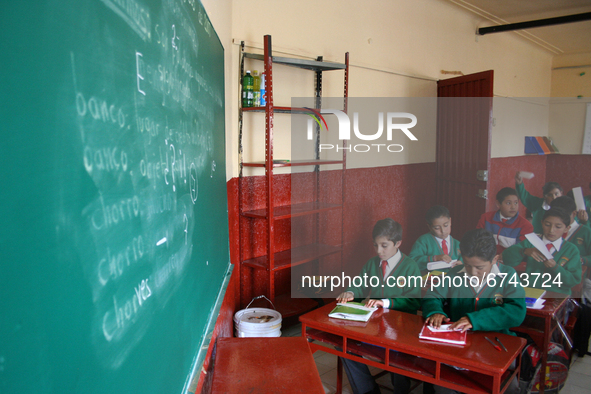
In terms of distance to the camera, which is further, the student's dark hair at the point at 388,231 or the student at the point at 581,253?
the student at the point at 581,253

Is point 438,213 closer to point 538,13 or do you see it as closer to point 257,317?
point 257,317

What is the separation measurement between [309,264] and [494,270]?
72.2 inches

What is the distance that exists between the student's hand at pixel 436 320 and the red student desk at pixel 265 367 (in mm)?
642

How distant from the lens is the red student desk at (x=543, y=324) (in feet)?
7.65

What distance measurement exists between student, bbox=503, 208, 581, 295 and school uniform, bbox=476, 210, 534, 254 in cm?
45

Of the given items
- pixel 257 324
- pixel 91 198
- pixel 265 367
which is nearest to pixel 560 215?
pixel 257 324

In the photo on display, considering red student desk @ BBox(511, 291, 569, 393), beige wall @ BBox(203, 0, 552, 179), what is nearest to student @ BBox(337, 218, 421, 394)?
red student desk @ BBox(511, 291, 569, 393)

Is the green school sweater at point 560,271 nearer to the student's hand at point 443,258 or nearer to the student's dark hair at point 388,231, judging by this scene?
the student's hand at point 443,258

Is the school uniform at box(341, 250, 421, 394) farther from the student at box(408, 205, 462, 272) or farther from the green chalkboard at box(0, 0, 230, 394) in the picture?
the green chalkboard at box(0, 0, 230, 394)

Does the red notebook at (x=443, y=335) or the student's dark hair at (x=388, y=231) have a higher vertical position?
the student's dark hair at (x=388, y=231)

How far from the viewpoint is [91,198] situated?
1.90ft

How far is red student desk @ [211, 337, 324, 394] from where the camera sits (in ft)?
4.67

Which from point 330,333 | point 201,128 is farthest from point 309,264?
point 201,128

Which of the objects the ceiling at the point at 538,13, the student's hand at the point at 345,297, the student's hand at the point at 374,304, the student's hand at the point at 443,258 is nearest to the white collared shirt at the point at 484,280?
the student's hand at the point at 374,304
